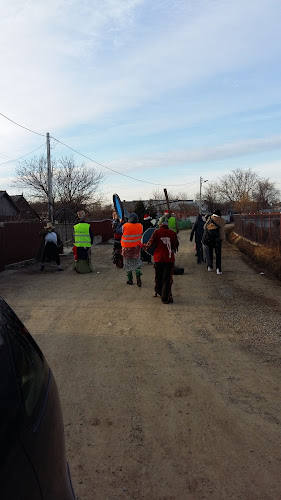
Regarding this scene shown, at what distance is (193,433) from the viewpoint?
319cm

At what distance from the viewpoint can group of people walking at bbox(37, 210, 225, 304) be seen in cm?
797

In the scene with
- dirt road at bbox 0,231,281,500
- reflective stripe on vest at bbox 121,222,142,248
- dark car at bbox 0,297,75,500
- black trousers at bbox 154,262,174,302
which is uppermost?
reflective stripe on vest at bbox 121,222,142,248

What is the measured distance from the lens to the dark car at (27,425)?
1278mm

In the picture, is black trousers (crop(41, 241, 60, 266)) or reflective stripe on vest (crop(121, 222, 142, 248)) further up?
reflective stripe on vest (crop(121, 222, 142, 248))

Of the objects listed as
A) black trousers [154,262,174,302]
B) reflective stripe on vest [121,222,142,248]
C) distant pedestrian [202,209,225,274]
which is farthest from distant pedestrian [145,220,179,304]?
distant pedestrian [202,209,225,274]

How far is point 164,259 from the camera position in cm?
789

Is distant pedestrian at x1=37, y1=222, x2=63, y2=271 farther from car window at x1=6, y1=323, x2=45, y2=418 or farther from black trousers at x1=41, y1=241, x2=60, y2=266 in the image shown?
car window at x1=6, y1=323, x2=45, y2=418

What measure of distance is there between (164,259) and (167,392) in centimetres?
416

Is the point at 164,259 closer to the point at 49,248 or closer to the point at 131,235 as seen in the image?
the point at 131,235

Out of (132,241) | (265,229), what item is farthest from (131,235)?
(265,229)

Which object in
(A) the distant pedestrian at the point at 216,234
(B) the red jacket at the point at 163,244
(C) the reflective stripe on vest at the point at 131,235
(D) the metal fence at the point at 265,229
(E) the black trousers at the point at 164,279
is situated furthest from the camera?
(D) the metal fence at the point at 265,229

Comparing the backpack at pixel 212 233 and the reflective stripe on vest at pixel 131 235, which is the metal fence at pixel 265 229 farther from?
the reflective stripe on vest at pixel 131 235

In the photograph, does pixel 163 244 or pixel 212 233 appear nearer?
pixel 163 244

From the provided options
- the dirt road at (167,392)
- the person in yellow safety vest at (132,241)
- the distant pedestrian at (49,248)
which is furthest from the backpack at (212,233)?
the distant pedestrian at (49,248)
